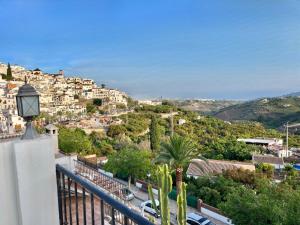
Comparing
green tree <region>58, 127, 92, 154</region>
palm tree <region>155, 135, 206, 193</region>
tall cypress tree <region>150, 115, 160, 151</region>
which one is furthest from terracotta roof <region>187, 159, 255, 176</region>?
green tree <region>58, 127, 92, 154</region>

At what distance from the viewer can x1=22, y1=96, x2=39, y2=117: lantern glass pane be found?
2269mm

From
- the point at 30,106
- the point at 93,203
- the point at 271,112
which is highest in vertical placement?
the point at 30,106

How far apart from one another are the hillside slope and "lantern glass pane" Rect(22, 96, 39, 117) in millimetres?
58022

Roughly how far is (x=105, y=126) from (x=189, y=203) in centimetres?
2258

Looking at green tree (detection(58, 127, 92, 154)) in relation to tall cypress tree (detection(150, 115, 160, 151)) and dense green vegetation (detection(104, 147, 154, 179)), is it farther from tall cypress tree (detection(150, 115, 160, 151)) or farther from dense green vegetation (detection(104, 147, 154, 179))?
tall cypress tree (detection(150, 115, 160, 151))

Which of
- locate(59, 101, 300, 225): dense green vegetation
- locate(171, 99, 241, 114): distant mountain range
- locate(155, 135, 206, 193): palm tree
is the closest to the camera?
locate(59, 101, 300, 225): dense green vegetation

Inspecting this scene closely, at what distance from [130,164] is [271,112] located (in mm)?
56114

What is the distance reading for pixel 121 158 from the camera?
1764 cm

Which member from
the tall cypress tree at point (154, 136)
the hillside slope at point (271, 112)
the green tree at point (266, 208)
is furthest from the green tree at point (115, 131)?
the hillside slope at point (271, 112)

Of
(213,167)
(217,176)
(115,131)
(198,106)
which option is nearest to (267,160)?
(213,167)

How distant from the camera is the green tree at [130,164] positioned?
17422mm

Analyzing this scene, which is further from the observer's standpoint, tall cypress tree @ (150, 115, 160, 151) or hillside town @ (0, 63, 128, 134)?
hillside town @ (0, 63, 128, 134)

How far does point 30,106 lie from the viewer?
7.55ft

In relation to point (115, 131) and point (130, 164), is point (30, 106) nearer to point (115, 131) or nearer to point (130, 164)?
point (130, 164)
